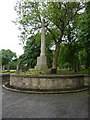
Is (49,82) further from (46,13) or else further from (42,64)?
(46,13)

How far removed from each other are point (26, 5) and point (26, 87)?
39.3ft

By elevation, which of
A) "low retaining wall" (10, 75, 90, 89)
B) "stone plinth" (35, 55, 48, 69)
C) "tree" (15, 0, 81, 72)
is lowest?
"low retaining wall" (10, 75, 90, 89)

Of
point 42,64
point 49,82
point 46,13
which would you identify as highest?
point 46,13

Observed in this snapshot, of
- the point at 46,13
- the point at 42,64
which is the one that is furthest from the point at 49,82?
the point at 46,13

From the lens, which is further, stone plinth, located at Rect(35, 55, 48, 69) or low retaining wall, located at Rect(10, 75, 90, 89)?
stone plinth, located at Rect(35, 55, 48, 69)

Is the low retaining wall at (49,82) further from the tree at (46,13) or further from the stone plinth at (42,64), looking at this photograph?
the tree at (46,13)

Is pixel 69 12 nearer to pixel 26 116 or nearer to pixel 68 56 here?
pixel 68 56

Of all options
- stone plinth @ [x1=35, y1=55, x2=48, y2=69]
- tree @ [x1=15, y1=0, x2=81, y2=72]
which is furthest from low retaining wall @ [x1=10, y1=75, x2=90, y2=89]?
tree @ [x1=15, y1=0, x2=81, y2=72]

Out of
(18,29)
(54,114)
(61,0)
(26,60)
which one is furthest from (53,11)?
(26,60)

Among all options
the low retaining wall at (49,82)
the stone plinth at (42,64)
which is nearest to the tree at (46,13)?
the stone plinth at (42,64)

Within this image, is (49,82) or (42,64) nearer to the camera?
(49,82)

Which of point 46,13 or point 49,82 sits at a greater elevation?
point 46,13

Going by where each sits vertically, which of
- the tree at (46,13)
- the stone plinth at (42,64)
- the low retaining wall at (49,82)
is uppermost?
the tree at (46,13)

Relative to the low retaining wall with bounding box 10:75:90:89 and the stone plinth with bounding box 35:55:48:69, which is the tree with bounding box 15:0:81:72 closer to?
the stone plinth with bounding box 35:55:48:69
